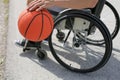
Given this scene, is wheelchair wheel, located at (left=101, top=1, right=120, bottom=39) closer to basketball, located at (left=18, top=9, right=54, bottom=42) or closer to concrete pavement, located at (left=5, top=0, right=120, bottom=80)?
concrete pavement, located at (left=5, top=0, right=120, bottom=80)

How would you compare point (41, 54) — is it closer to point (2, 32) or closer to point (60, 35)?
point (60, 35)

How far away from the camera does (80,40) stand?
373cm

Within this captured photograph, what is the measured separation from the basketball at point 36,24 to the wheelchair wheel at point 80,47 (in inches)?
4.5

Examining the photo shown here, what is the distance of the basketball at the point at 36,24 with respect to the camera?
3338mm

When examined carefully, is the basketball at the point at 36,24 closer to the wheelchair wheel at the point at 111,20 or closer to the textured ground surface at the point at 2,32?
the textured ground surface at the point at 2,32

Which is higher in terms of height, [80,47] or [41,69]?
[80,47]

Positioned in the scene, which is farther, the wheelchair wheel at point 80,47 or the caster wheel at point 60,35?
the caster wheel at point 60,35

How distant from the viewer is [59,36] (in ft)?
13.7

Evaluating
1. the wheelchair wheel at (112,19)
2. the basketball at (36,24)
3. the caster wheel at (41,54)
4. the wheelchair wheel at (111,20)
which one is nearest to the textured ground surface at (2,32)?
the caster wheel at (41,54)

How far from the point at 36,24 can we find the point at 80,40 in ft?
2.07

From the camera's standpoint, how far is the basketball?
334cm

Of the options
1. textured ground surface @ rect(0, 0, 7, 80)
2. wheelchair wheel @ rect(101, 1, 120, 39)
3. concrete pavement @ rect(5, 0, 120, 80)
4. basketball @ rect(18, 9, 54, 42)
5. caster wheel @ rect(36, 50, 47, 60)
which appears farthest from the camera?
wheelchair wheel @ rect(101, 1, 120, 39)

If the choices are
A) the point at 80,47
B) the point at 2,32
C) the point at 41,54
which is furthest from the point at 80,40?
the point at 2,32

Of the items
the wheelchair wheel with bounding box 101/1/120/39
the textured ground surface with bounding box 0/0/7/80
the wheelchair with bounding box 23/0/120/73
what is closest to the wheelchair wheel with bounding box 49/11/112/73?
the wheelchair with bounding box 23/0/120/73
